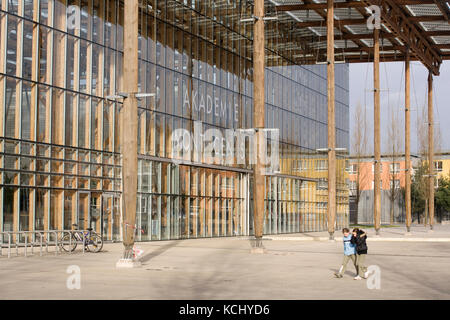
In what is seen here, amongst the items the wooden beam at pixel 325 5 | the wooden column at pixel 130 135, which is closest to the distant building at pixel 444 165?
the wooden beam at pixel 325 5

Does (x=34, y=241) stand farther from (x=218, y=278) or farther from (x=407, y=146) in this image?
(x=407, y=146)

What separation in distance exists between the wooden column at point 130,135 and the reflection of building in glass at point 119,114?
384 millimetres

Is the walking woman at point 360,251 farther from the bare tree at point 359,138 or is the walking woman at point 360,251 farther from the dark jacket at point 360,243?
the bare tree at point 359,138

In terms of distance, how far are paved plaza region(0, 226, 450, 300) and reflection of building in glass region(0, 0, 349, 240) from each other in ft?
14.9

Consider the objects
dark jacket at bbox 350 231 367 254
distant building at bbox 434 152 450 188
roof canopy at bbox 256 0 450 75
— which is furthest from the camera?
distant building at bbox 434 152 450 188

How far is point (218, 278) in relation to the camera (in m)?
16.6

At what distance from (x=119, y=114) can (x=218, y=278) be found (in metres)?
18.4

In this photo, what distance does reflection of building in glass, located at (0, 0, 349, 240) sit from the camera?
90.1 ft

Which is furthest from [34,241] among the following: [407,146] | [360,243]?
[407,146]

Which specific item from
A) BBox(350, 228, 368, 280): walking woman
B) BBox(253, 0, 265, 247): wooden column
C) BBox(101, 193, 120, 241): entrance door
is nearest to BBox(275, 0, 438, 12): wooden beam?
BBox(253, 0, 265, 247): wooden column

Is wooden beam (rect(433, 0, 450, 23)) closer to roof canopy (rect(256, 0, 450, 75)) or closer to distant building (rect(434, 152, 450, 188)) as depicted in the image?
roof canopy (rect(256, 0, 450, 75))

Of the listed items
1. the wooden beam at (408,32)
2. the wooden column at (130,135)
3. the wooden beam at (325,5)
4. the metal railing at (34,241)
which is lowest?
the metal railing at (34,241)

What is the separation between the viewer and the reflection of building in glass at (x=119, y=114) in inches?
1081

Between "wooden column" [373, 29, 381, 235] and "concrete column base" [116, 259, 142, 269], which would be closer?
"concrete column base" [116, 259, 142, 269]
